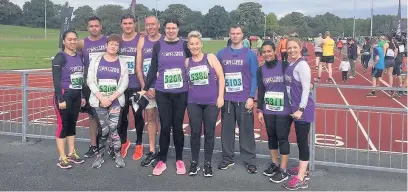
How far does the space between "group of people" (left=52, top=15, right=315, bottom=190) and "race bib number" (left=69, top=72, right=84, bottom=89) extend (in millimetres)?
13

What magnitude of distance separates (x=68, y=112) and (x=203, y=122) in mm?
1791

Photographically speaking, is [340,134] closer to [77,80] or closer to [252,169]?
[252,169]

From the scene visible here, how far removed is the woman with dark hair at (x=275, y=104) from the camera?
4.92 metres

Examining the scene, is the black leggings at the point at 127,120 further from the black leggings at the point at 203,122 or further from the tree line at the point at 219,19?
the tree line at the point at 219,19

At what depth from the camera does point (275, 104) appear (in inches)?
195

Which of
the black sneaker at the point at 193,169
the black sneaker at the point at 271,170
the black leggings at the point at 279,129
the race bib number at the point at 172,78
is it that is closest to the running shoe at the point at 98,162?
the black sneaker at the point at 193,169

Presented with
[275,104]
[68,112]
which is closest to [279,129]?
[275,104]

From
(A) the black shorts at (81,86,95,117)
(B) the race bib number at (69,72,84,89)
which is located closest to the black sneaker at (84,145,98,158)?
(A) the black shorts at (81,86,95,117)

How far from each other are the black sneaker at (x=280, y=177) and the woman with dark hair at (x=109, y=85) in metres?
1.99

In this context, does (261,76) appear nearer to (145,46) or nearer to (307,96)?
(307,96)

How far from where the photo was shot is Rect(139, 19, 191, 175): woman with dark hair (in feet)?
16.9

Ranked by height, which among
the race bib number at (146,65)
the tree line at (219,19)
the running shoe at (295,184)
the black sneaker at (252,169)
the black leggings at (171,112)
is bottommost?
the running shoe at (295,184)

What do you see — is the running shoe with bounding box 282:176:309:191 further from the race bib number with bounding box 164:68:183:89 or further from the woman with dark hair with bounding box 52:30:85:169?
the woman with dark hair with bounding box 52:30:85:169

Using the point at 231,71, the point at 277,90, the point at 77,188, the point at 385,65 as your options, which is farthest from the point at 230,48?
the point at 385,65
